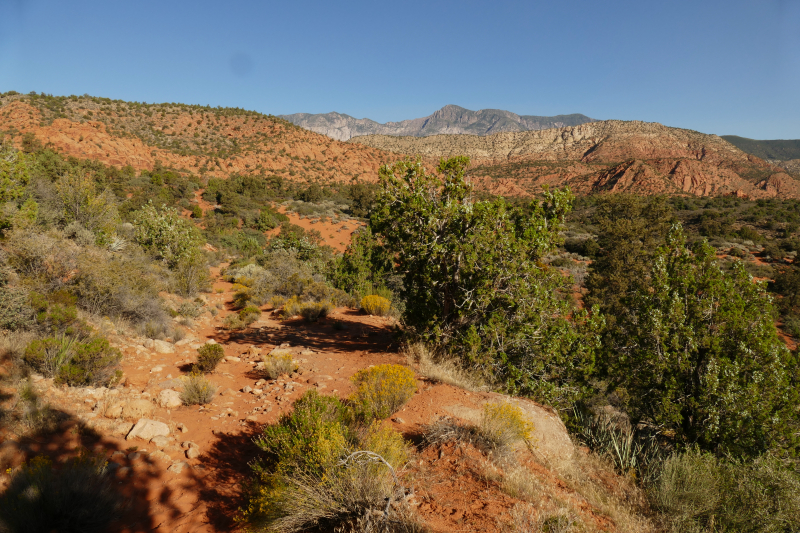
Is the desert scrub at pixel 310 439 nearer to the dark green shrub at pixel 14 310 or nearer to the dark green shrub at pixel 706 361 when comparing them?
the dark green shrub at pixel 706 361

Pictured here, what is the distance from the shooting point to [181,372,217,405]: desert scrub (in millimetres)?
5699

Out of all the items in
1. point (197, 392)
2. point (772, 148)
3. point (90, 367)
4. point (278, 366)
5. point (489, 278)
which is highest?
point (772, 148)

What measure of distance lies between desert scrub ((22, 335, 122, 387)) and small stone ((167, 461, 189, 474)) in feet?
8.50

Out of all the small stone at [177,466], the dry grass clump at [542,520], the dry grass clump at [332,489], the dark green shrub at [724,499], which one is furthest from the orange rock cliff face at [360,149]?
the dark green shrub at [724,499]

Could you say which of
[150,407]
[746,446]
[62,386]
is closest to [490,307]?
[746,446]

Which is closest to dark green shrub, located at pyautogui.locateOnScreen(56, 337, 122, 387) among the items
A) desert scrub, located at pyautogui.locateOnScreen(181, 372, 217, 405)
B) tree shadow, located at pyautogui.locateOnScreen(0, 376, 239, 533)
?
tree shadow, located at pyautogui.locateOnScreen(0, 376, 239, 533)

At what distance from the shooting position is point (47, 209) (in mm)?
12188

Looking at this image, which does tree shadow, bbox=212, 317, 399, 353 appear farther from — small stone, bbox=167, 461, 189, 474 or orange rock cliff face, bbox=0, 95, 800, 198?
orange rock cliff face, bbox=0, 95, 800, 198

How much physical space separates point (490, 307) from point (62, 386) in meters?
7.29

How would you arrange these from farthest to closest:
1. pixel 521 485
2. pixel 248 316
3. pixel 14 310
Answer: pixel 248 316 → pixel 14 310 → pixel 521 485

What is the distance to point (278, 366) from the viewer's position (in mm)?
6996

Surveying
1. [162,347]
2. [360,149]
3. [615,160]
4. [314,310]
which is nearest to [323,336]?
[314,310]

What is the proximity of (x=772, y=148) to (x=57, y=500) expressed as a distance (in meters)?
214

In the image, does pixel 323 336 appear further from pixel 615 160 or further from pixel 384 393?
pixel 615 160
